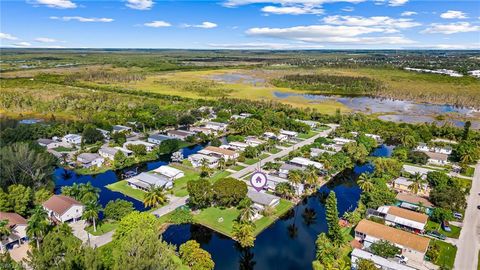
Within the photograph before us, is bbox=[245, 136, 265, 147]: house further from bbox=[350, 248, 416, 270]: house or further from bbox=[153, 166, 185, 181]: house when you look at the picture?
bbox=[350, 248, 416, 270]: house

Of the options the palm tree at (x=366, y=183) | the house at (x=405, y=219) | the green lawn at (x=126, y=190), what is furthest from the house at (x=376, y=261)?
the green lawn at (x=126, y=190)

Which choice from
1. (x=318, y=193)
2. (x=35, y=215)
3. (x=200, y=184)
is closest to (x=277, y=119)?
(x=318, y=193)

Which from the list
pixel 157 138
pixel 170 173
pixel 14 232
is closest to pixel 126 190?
pixel 170 173

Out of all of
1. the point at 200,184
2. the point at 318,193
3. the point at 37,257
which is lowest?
the point at 318,193

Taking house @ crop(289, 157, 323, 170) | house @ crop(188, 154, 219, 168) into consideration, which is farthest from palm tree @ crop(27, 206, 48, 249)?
house @ crop(289, 157, 323, 170)

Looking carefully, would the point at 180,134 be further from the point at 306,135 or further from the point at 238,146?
the point at 306,135

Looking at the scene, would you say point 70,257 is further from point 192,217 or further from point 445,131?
point 445,131
